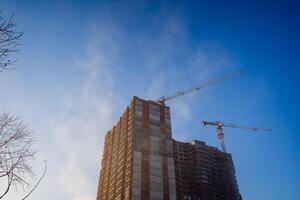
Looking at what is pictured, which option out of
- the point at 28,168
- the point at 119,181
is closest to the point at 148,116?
the point at 119,181

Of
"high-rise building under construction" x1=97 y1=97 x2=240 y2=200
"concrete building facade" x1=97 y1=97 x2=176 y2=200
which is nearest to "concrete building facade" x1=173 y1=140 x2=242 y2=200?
"high-rise building under construction" x1=97 y1=97 x2=240 y2=200

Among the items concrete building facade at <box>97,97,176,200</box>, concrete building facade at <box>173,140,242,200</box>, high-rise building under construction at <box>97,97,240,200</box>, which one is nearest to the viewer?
concrete building facade at <box>97,97,176,200</box>

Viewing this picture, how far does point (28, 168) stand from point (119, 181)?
85.1 meters

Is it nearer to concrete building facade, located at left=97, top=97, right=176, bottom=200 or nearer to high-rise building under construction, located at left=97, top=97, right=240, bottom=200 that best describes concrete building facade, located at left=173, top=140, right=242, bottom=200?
high-rise building under construction, located at left=97, top=97, right=240, bottom=200

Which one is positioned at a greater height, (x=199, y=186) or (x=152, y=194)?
(x=199, y=186)

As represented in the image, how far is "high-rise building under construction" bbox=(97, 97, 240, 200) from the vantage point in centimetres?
8206

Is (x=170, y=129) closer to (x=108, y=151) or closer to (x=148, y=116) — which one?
(x=148, y=116)

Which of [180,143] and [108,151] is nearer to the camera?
[108,151]

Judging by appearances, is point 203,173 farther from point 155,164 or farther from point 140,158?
point 140,158

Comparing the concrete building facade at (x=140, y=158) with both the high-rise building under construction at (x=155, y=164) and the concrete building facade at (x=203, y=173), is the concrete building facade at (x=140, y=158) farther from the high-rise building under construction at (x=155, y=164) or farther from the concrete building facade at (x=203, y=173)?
the concrete building facade at (x=203, y=173)

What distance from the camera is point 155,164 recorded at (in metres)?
86.8

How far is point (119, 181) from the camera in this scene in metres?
89.6

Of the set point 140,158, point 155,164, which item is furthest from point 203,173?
point 140,158

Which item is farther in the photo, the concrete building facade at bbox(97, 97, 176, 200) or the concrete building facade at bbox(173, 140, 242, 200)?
the concrete building facade at bbox(173, 140, 242, 200)
